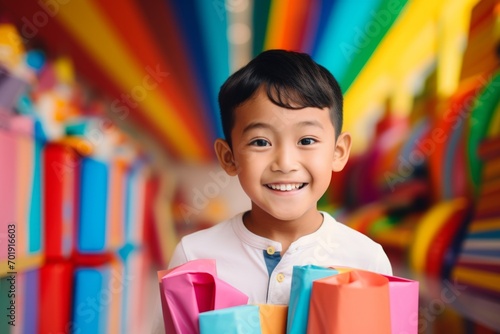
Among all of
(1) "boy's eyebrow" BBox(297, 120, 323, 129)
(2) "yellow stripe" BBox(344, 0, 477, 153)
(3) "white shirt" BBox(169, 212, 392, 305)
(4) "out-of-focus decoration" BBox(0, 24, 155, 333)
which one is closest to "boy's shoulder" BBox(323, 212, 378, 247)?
(3) "white shirt" BBox(169, 212, 392, 305)

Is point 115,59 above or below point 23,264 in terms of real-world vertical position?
above

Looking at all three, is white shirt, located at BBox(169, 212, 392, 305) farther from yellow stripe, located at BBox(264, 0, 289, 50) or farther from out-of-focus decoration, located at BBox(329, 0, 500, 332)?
yellow stripe, located at BBox(264, 0, 289, 50)

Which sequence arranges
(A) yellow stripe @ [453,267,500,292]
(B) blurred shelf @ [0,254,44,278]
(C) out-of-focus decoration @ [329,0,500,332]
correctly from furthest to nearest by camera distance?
(C) out-of-focus decoration @ [329,0,500,332]
(A) yellow stripe @ [453,267,500,292]
(B) blurred shelf @ [0,254,44,278]

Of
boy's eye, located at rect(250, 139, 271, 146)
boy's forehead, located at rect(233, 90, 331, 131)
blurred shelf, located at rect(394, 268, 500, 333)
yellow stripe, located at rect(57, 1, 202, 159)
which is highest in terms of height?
yellow stripe, located at rect(57, 1, 202, 159)

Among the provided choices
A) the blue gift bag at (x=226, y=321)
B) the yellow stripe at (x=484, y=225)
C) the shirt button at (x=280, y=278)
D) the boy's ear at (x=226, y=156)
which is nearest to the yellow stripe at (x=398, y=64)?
the yellow stripe at (x=484, y=225)

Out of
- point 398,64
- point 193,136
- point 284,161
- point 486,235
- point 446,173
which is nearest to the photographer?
point 284,161

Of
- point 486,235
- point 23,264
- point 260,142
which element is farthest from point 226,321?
point 486,235

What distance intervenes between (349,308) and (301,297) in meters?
0.08

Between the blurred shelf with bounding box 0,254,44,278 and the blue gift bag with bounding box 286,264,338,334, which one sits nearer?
the blue gift bag with bounding box 286,264,338,334

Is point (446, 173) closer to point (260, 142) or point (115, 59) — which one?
point (115, 59)

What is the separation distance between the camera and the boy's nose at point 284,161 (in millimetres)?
1020

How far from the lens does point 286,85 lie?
1.05 m

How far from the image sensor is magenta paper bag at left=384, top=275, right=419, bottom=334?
0.84m

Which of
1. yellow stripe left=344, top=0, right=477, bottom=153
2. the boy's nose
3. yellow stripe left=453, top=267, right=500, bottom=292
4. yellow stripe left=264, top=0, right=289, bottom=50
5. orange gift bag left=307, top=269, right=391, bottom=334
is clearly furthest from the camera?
yellow stripe left=344, top=0, right=477, bottom=153
